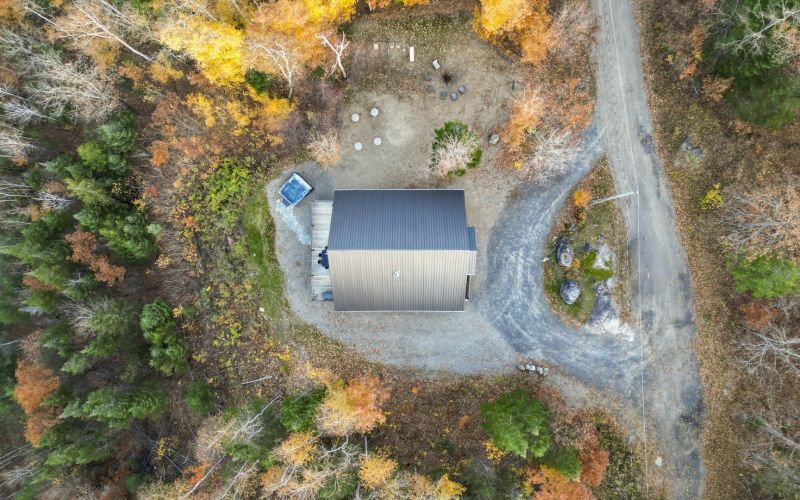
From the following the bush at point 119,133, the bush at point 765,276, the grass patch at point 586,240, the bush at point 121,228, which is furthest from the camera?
the grass patch at point 586,240

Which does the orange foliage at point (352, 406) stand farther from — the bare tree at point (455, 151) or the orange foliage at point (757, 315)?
the orange foliage at point (757, 315)

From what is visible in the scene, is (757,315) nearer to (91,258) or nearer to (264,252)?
(264,252)

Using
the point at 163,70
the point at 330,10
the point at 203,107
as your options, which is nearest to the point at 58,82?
the point at 163,70

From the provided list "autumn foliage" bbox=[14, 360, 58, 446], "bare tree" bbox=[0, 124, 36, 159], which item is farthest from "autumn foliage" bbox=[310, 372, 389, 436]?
"bare tree" bbox=[0, 124, 36, 159]

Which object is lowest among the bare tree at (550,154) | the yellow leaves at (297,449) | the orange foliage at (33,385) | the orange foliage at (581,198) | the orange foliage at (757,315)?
the yellow leaves at (297,449)

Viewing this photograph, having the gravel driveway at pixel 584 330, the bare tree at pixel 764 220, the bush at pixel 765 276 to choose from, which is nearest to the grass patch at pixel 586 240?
the gravel driveway at pixel 584 330

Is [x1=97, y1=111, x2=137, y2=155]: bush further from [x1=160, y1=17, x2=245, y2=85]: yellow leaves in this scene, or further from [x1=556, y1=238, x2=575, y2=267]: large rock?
[x1=556, y1=238, x2=575, y2=267]: large rock

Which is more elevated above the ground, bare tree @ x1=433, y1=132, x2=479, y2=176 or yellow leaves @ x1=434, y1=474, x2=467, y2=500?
bare tree @ x1=433, y1=132, x2=479, y2=176
